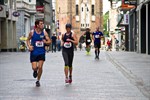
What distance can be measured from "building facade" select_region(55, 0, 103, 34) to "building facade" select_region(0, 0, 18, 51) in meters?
73.1

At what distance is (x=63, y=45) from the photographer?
16641 millimetres

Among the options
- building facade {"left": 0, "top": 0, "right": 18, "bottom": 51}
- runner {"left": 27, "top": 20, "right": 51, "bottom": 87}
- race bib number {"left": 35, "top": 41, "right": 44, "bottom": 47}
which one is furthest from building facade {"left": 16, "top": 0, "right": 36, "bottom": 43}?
race bib number {"left": 35, "top": 41, "right": 44, "bottom": 47}

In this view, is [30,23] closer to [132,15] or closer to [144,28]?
[132,15]

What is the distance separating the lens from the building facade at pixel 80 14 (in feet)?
443

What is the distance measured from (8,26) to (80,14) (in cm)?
7875

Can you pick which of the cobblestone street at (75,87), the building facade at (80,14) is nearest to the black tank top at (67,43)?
the cobblestone street at (75,87)

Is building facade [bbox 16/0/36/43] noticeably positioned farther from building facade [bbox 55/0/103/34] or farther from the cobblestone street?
building facade [bbox 55/0/103/34]

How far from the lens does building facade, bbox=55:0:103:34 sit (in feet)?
443

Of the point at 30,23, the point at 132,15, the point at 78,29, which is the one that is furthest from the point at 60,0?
the point at 132,15

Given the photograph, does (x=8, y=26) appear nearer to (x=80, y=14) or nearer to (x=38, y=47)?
(x=38, y=47)

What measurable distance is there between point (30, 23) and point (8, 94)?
61425 mm

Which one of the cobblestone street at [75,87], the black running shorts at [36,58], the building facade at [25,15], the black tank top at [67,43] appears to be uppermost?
the building facade at [25,15]

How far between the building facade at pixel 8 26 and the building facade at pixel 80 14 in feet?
240

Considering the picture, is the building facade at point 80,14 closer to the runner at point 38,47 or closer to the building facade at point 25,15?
the building facade at point 25,15
